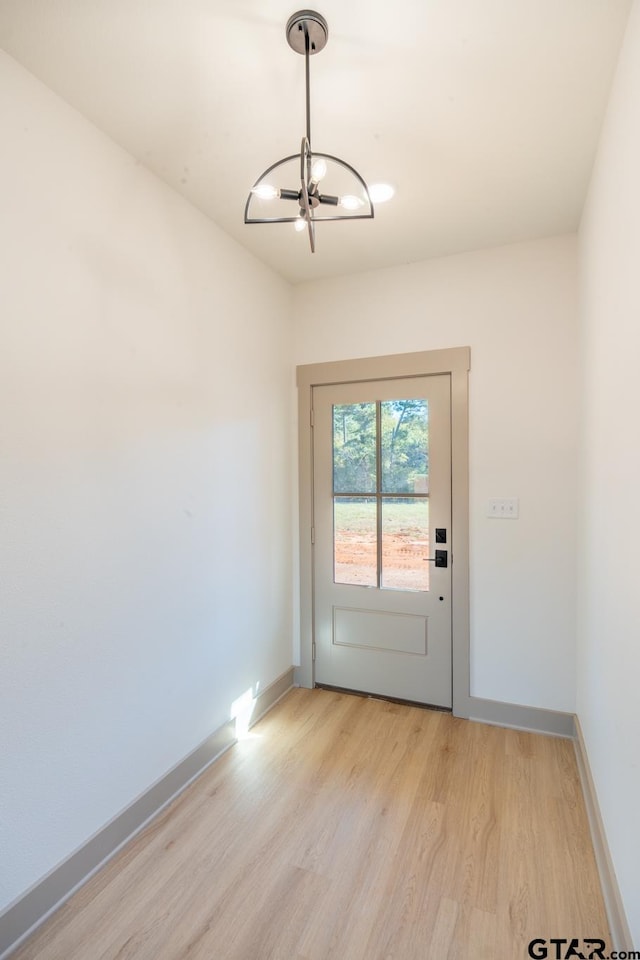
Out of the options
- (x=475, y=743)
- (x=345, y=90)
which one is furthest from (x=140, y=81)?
(x=475, y=743)

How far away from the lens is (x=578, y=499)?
7.85 ft

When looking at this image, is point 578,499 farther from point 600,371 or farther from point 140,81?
point 140,81

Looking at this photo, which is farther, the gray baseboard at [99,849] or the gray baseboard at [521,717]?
the gray baseboard at [521,717]

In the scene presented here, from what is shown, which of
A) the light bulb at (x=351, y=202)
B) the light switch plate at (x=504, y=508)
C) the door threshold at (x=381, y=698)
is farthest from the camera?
the door threshold at (x=381, y=698)

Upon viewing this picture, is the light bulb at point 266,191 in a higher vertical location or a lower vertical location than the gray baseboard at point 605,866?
higher

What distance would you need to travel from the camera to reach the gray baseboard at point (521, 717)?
2.48 meters

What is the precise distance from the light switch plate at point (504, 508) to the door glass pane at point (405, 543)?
1.25 feet

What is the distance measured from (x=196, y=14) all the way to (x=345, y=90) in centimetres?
51

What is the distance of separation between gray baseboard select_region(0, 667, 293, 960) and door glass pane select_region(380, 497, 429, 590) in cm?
129

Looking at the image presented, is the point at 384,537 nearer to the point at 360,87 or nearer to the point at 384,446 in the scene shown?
the point at 384,446

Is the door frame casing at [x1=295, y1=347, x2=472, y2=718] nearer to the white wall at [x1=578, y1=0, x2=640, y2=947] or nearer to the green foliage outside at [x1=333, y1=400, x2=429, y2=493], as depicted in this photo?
the green foliage outside at [x1=333, y1=400, x2=429, y2=493]
